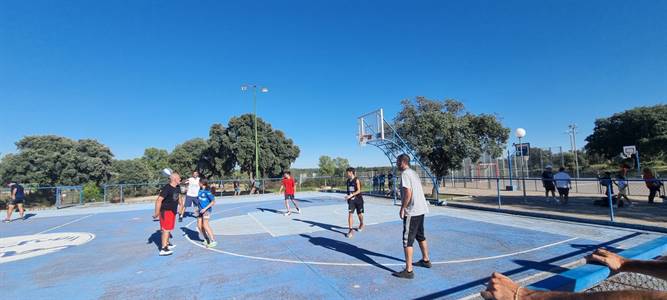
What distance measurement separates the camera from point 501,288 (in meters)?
1.68

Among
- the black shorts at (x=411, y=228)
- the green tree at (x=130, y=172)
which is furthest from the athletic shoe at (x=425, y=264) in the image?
the green tree at (x=130, y=172)

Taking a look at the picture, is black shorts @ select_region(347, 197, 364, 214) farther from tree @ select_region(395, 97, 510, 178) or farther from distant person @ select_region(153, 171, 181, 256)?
tree @ select_region(395, 97, 510, 178)

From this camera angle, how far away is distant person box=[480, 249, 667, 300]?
1.21 m

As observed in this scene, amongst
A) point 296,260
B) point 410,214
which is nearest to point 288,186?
point 296,260

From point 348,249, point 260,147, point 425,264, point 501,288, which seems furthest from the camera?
point 260,147

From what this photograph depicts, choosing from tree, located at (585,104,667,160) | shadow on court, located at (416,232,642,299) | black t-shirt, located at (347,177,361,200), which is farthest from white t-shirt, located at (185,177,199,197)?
tree, located at (585,104,667,160)

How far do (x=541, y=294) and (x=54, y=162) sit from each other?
3886 centimetres

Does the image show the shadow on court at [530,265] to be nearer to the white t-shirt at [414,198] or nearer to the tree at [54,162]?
the white t-shirt at [414,198]

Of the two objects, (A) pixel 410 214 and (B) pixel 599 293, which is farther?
(A) pixel 410 214

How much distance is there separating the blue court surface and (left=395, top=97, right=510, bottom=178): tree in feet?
18.6

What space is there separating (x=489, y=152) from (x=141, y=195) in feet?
103

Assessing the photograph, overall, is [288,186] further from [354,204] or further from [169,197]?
[169,197]

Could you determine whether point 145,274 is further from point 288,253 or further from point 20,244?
point 20,244

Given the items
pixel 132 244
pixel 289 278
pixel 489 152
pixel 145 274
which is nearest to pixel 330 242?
pixel 289 278
